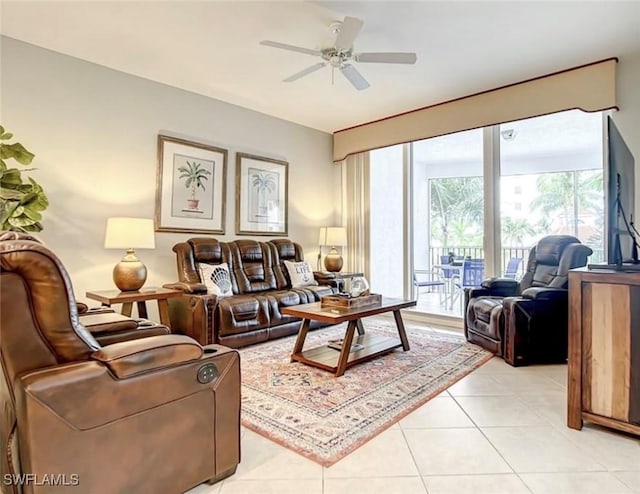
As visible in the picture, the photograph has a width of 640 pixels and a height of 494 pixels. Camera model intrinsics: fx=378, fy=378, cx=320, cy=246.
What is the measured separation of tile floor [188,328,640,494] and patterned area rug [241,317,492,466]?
0.31 feet

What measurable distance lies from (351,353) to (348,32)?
2444 millimetres

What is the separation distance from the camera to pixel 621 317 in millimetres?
1948

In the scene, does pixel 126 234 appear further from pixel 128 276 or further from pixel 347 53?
pixel 347 53

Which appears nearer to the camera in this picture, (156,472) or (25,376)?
(25,376)

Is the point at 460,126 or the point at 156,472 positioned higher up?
the point at 460,126

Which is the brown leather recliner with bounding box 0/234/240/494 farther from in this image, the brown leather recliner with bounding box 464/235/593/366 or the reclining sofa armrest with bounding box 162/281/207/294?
the brown leather recliner with bounding box 464/235/593/366

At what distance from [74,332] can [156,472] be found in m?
0.60

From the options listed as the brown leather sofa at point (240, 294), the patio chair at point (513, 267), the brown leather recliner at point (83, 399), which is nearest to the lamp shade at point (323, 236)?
the brown leather sofa at point (240, 294)

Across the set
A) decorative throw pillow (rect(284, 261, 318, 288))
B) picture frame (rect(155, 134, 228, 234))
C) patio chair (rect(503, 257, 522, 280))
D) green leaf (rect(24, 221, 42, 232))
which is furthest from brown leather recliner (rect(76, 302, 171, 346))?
patio chair (rect(503, 257, 522, 280))

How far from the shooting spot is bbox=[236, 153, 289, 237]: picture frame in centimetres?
474

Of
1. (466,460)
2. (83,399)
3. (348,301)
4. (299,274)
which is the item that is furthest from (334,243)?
(83,399)

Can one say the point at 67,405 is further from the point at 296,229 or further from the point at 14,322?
the point at 296,229

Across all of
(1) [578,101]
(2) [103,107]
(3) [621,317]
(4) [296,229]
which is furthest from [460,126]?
(2) [103,107]

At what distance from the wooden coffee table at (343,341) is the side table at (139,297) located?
1078 millimetres
